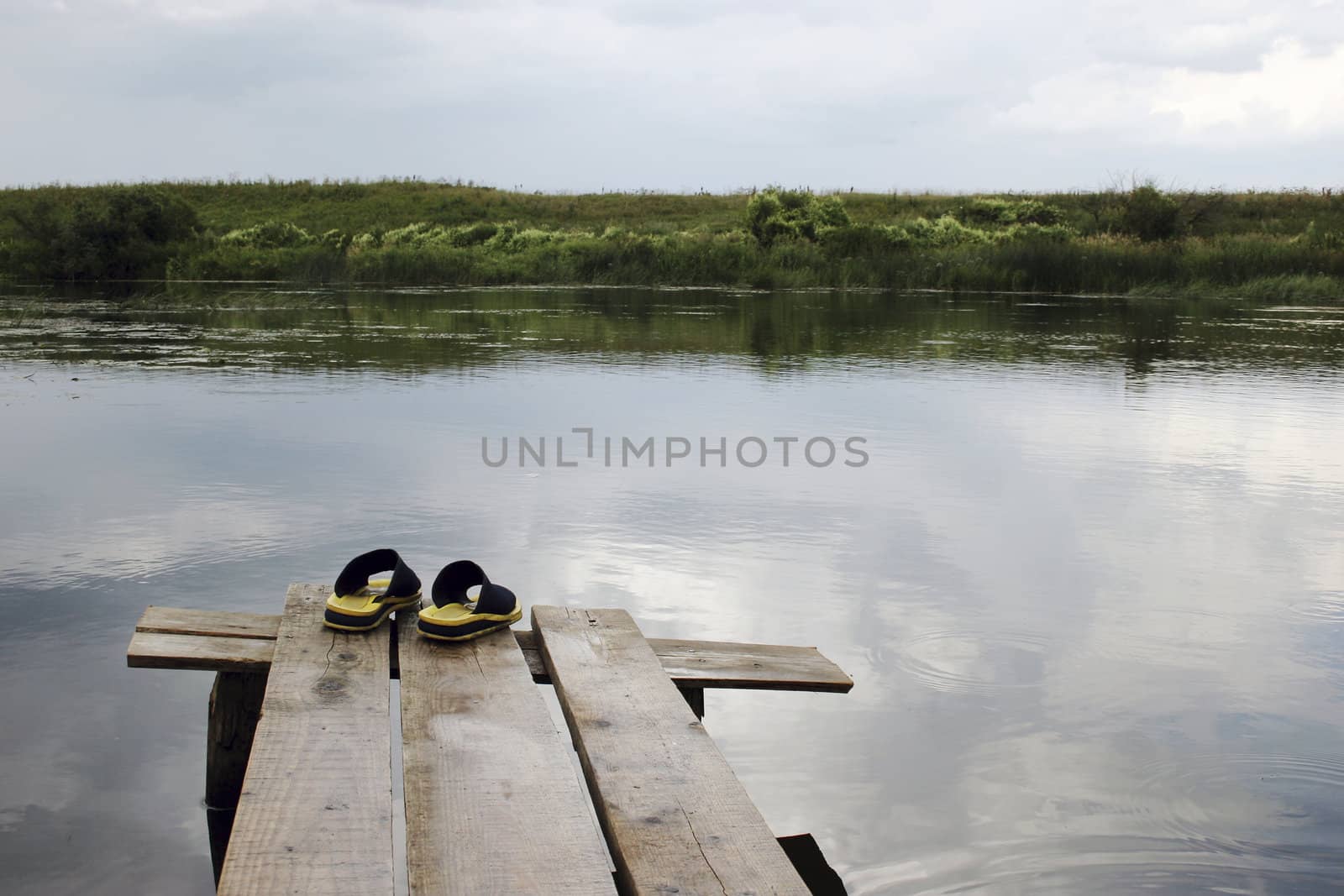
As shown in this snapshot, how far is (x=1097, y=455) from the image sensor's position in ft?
25.6

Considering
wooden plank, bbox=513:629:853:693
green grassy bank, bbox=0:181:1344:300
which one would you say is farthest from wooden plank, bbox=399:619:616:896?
green grassy bank, bbox=0:181:1344:300

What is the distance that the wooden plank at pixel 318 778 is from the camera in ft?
7.25

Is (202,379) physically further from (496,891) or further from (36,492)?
(496,891)

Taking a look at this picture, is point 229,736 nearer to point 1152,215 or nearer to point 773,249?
point 773,249

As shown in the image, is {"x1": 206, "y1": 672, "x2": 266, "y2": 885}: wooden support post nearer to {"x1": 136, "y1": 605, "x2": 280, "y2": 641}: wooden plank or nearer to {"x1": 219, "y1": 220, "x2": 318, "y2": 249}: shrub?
{"x1": 136, "y1": 605, "x2": 280, "y2": 641}: wooden plank

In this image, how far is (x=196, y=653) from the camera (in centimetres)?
332

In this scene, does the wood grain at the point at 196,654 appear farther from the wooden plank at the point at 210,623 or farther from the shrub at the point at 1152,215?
the shrub at the point at 1152,215

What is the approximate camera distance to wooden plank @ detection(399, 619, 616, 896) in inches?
87.5

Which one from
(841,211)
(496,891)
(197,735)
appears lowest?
(197,735)

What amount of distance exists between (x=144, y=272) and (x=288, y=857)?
35.4 m

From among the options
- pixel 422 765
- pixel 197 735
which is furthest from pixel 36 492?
pixel 422 765

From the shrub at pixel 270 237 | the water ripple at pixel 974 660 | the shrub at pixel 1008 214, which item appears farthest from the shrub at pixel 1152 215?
the water ripple at pixel 974 660

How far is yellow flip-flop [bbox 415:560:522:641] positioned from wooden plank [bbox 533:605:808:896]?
138 millimetres

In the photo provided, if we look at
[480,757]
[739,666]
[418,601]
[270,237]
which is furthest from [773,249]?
[480,757]
